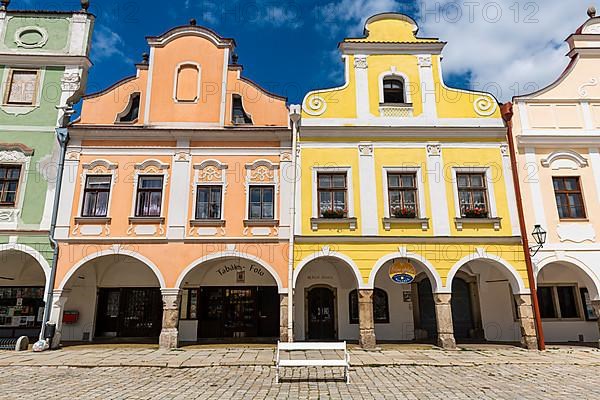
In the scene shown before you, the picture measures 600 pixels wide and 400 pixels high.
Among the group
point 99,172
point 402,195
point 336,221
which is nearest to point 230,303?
point 336,221

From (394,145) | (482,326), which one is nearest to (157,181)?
(394,145)

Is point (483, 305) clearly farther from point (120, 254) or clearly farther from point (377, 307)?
point (120, 254)

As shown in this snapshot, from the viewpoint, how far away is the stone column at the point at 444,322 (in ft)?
40.3

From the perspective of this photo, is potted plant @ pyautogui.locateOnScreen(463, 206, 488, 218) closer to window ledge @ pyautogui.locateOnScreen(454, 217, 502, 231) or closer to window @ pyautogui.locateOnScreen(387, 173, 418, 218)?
window ledge @ pyautogui.locateOnScreen(454, 217, 502, 231)

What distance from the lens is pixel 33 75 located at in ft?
48.3

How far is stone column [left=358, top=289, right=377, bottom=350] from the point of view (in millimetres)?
12363

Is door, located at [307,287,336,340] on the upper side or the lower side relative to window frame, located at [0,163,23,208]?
lower

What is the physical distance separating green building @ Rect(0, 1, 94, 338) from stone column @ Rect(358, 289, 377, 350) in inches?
Result: 376

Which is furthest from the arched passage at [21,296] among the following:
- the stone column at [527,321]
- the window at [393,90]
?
the stone column at [527,321]

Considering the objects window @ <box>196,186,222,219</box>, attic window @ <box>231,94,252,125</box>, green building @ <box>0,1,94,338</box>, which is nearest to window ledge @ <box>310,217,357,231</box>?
window @ <box>196,186,222,219</box>

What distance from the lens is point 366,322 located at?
495 inches

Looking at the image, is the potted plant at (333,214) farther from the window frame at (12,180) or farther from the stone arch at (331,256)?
the window frame at (12,180)

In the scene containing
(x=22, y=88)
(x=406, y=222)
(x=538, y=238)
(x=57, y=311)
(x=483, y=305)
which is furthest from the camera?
(x=22, y=88)

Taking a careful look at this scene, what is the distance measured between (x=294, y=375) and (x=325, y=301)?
6.08 metres
